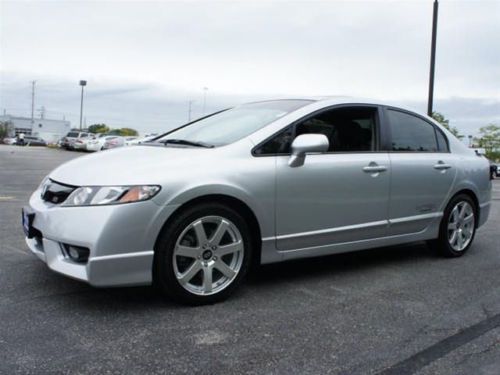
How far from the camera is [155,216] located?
3195 millimetres

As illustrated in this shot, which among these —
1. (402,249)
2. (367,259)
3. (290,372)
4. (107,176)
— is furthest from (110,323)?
(402,249)

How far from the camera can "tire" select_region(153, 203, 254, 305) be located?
10.8 feet

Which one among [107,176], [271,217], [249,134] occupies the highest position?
[249,134]

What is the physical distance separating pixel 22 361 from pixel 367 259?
3.32 metres

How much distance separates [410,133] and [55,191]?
10.3 feet

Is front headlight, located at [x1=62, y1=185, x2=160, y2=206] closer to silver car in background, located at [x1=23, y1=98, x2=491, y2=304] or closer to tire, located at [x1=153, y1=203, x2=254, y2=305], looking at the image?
silver car in background, located at [x1=23, y1=98, x2=491, y2=304]

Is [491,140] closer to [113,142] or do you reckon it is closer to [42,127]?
[113,142]

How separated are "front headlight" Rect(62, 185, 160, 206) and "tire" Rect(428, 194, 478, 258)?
3.12 m

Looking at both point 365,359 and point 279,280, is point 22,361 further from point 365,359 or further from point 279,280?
point 279,280

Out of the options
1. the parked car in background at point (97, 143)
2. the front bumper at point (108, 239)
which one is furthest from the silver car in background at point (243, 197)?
the parked car in background at point (97, 143)

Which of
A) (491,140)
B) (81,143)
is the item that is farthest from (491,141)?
(81,143)

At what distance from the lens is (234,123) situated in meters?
4.22

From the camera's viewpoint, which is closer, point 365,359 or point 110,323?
point 365,359

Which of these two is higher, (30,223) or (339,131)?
(339,131)
